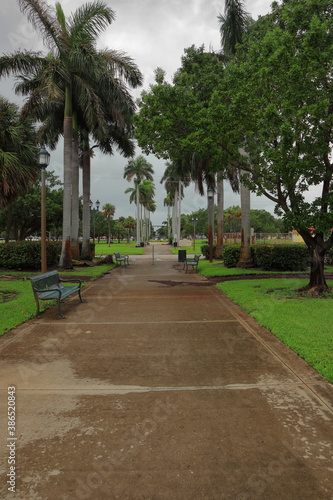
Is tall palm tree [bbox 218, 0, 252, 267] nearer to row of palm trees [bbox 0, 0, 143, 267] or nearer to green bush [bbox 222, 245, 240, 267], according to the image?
green bush [bbox 222, 245, 240, 267]

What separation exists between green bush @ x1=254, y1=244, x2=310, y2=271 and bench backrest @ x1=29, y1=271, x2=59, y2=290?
9578 millimetres

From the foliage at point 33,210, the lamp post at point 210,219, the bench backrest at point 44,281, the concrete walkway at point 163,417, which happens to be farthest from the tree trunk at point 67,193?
the foliage at point 33,210

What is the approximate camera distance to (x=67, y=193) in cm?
1566

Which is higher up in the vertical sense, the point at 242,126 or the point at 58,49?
the point at 58,49

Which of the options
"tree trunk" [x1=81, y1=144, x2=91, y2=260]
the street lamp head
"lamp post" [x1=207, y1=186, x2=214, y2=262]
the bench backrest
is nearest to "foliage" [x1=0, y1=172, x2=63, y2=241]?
"tree trunk" [x1=81, y1=144, x2=91, y2=260]

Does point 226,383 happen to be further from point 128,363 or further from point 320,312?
point 320,312

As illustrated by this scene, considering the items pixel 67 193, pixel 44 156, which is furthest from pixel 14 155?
pixel 44 156

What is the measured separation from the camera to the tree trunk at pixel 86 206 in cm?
2005

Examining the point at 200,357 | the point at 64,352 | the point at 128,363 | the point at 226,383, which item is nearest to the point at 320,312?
the point at 200,357

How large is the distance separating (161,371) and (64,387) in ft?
3.79

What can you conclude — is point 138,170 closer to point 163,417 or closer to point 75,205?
point 75,205

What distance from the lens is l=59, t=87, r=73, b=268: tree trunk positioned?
15.7 metres

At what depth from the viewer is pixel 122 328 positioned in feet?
19.6

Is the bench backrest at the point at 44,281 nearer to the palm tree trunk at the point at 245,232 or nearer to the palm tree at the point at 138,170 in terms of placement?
the palm tree trunk at the point at 245,232
